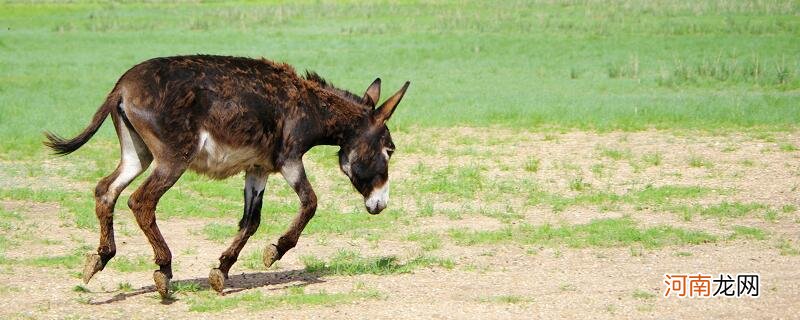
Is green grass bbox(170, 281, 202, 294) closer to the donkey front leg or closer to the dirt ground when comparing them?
the dirt ground

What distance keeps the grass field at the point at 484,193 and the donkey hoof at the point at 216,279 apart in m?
0.19

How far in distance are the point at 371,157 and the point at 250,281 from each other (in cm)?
149

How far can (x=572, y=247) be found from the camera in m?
11.3

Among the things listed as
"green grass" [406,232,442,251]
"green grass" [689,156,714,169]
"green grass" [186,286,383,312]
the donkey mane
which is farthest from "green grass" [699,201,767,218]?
"green grass" [186,286,383,312]

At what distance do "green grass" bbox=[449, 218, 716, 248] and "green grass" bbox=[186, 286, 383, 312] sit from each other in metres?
2.58

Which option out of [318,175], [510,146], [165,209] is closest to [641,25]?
[510,146]

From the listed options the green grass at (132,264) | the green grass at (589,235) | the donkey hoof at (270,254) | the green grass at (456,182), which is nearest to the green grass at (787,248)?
the green grass at (589,235)

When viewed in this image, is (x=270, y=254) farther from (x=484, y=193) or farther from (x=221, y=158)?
(x=484, y=193)

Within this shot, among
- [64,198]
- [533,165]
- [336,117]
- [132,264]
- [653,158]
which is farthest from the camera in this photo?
[653,158]

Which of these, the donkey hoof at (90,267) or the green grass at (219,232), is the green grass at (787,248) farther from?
the donkey hoof at (90,267)

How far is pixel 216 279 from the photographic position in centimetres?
934

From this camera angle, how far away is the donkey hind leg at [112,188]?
9195 millimetres

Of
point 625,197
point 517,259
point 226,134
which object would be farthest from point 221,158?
point 625,197

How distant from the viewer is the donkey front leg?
966 cm
